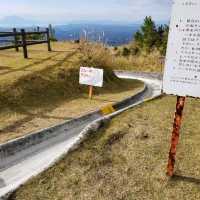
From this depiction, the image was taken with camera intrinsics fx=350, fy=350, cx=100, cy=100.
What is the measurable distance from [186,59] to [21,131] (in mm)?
5076

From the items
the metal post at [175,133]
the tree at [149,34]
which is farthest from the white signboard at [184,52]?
the tree at [149,34]

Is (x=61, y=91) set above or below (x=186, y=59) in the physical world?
below

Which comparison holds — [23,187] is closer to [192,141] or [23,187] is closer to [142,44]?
[192,141]

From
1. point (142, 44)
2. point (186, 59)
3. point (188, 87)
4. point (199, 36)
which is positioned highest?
point (199, 36)

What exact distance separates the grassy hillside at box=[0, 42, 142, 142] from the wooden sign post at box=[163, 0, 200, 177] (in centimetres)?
460

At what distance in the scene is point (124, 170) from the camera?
264 inches

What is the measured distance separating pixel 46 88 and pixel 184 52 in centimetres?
845

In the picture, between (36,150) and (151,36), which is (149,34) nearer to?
(151,36)

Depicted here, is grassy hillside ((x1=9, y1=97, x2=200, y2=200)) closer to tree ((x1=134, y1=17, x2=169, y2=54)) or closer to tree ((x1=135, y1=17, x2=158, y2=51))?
tree ((x1=134, y1=17, x2=169, y2=54))

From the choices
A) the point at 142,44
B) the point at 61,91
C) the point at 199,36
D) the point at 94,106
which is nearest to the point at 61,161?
the point at 199,36

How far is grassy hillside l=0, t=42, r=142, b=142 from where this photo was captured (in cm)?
1025

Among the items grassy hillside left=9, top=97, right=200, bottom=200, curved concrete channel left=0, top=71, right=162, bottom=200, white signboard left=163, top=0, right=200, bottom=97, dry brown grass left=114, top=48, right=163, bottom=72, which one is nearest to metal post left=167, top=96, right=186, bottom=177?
grassy hillside left=9, top=97, right=200, bottom=200

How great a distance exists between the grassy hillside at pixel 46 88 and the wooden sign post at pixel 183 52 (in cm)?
460

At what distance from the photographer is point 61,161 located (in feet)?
23.3
